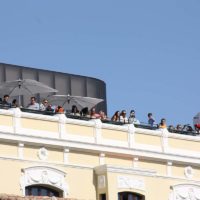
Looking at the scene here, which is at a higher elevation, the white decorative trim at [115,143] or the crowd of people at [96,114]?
the crowd of people at [96,114]

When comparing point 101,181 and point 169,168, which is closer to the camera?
point 101,181

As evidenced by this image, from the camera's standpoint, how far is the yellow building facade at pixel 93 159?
52719mm

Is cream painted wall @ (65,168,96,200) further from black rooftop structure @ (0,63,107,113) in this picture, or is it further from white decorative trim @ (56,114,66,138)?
black rooftop structure @ (0,63,107,113)

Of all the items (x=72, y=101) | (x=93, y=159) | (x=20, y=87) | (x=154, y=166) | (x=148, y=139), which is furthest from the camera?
(x=72, y=101)

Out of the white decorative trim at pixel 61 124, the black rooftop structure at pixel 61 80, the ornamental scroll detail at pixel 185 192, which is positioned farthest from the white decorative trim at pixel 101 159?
the black rooftop structure at pixel 61 80

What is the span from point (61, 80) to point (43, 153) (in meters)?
23.6

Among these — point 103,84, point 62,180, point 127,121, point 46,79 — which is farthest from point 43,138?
point 103,84

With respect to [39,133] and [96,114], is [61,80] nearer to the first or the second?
[96,114]

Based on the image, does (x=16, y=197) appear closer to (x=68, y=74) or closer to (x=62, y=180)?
(x=62, y=180)

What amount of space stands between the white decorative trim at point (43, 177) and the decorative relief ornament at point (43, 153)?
51cm

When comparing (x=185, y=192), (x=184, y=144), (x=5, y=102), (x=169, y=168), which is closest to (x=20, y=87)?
(x=5, y=102)

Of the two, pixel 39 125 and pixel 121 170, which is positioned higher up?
pixel 39 125

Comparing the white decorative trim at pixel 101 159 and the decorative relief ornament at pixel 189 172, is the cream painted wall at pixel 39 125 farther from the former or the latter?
the decorative relief ornament at pixel 189 172

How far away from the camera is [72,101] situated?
199ft
